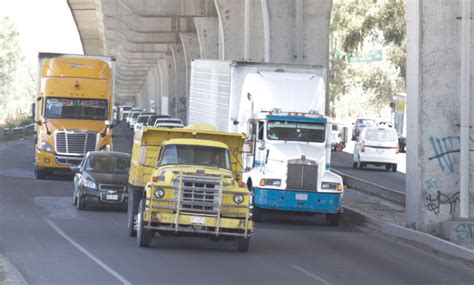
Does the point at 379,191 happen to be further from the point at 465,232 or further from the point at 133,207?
the point at 133,207

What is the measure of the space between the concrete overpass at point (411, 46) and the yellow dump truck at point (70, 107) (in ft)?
23.6

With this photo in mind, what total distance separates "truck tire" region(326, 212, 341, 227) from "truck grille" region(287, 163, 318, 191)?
45.5 inches

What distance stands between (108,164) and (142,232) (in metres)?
9.18

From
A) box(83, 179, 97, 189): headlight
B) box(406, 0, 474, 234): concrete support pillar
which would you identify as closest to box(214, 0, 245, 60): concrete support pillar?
box(83, 179, 97, 189): headlight

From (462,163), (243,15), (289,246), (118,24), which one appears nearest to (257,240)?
(289,246)

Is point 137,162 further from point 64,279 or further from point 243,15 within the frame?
point 243,15

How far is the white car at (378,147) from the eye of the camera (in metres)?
46.4

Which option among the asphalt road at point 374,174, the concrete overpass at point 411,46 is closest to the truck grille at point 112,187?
the concrete overpass at point 411,46

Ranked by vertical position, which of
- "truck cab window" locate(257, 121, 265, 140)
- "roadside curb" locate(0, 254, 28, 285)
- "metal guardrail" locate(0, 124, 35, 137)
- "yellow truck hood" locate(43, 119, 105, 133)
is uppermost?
"metal guardrail" locate(0, 124, 35, 137)

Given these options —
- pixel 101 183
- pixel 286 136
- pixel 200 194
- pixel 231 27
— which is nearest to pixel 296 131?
pixel 286 136

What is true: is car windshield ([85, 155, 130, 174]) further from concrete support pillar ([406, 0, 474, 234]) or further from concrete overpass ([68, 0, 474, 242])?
concrete support pillar ([406, 0, 474, 234])

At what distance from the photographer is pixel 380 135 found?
46625mm

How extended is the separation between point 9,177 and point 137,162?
1681 centimetres

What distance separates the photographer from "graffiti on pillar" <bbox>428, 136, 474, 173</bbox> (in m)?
22.2
